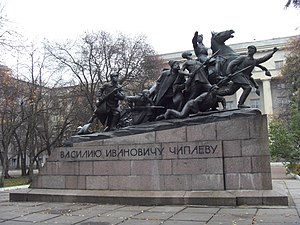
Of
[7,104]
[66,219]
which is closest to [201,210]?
[66,219]

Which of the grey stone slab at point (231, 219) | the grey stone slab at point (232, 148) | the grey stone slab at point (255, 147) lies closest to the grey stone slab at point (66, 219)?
the grey stone slab at point (231, 219)

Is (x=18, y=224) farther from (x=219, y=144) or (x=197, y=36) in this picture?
(x=197, y=36)

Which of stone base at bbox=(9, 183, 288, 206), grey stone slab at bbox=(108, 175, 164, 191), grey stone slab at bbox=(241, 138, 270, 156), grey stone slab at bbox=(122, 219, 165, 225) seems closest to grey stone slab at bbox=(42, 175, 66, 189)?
stone base at bbox=(9, 183, 288, 206)

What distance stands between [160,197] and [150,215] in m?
1.61

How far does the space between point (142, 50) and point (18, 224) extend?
25.7 m

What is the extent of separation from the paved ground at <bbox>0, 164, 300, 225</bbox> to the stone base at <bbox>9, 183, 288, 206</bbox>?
11.9 inches

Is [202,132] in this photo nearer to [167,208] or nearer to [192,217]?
[167,208]

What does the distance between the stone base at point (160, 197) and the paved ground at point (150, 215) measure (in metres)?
0.30

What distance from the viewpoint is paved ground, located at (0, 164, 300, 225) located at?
24.7ft

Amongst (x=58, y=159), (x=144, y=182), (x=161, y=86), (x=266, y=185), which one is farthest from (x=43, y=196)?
(x=266, y=185)

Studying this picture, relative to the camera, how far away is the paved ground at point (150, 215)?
7527 mm

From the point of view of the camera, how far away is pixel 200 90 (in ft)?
38.4

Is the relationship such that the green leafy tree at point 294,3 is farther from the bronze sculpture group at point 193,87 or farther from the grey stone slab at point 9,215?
the grey stone slab at point 9,215

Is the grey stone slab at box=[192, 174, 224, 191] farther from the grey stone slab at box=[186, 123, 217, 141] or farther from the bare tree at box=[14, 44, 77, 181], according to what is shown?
the bare tree at box=[14, 44, 77, 181]
